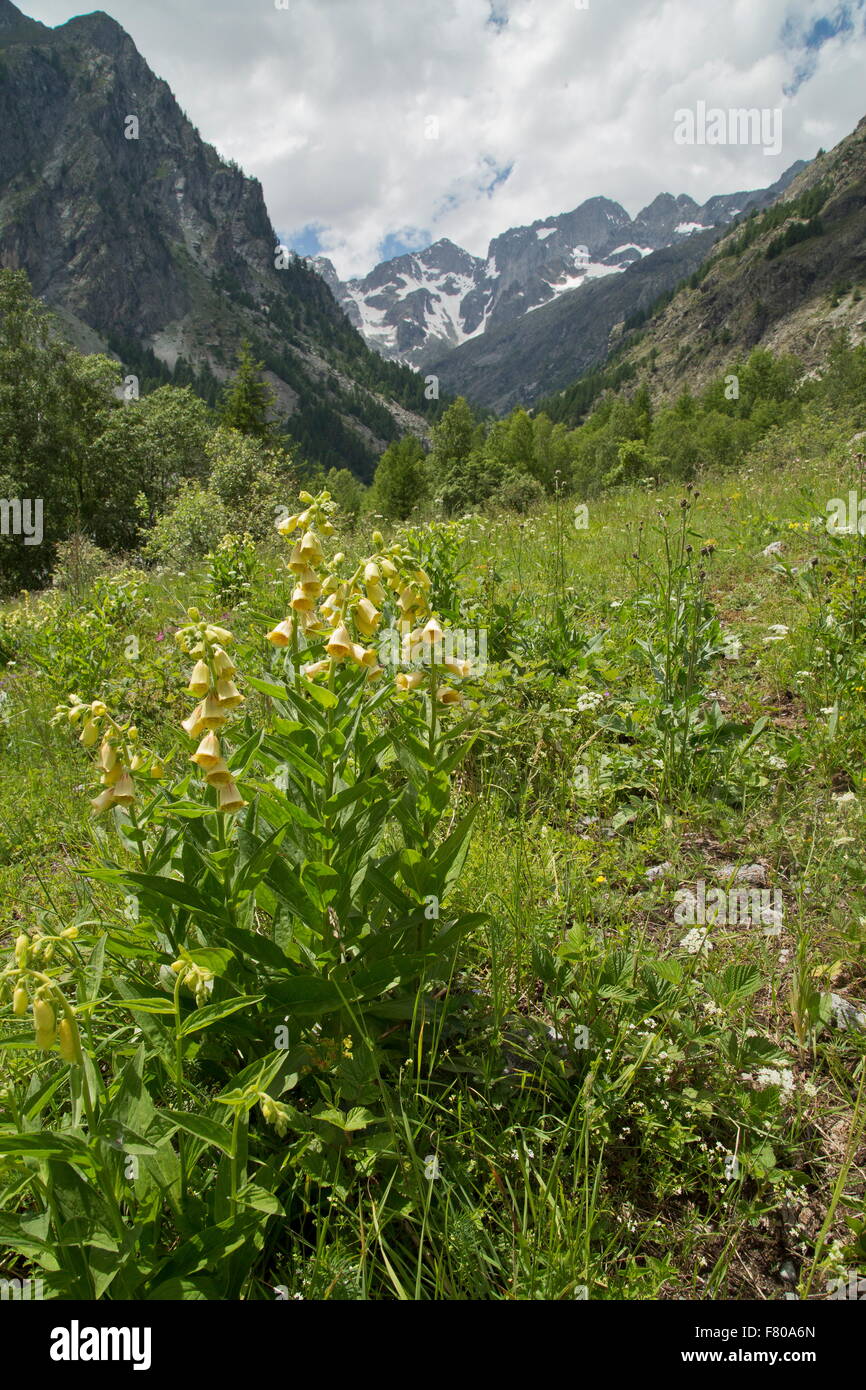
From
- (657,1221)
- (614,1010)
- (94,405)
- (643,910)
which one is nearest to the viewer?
(657,1221)

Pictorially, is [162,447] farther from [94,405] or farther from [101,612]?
[101,612]

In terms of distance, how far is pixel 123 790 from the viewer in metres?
1.73

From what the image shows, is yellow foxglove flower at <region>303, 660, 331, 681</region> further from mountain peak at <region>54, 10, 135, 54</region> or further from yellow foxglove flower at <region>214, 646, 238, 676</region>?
mountain peak at <region>54, 10, 135, 54</region>

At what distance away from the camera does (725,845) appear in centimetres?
287

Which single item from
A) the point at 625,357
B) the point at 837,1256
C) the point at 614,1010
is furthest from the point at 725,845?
the point at 625,357

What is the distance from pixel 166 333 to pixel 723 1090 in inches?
6279

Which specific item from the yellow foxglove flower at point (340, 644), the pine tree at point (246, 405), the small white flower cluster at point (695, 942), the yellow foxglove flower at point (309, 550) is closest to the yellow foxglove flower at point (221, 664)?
the yellow foxglove flower at point (340, 644)

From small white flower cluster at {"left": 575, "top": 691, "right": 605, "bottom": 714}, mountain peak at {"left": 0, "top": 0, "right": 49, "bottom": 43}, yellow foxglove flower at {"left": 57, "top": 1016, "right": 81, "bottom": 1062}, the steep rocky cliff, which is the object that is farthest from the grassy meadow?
mountain peak at {"left": 0, "top": 0, "right": 49, "bottom": 43}

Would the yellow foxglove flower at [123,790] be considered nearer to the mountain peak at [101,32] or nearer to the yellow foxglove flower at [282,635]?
the yellow foxglove flower at [282,635]

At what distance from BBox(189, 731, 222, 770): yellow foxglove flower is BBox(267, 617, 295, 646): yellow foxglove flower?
448 mm

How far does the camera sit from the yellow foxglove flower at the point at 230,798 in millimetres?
1583

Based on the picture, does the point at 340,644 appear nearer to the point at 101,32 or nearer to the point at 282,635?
the point at 282,635

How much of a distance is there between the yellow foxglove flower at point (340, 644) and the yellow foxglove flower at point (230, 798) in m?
0.44

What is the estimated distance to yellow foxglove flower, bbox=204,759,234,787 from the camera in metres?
1.55
